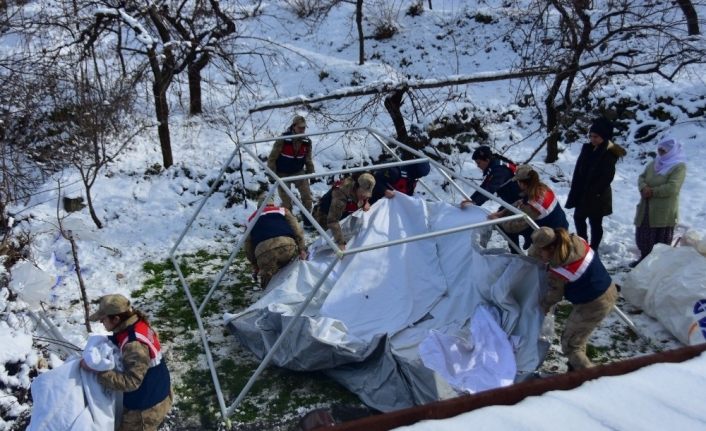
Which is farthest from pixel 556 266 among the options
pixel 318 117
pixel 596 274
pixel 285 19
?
pixel 285 19

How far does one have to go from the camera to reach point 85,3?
816cm

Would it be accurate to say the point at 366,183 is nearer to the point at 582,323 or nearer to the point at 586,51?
the point at 582,323

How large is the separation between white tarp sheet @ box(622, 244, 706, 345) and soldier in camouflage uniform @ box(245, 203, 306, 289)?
122 inches

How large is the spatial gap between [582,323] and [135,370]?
3079 mm

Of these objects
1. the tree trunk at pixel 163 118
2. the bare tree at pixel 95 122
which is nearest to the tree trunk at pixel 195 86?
the tree trunk at pixel 163 118

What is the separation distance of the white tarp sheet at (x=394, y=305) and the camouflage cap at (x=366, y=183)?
0.34m

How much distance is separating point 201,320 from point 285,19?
9415 millimetres

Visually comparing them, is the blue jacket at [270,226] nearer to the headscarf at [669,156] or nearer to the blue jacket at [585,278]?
the blue jacket at [585,278]

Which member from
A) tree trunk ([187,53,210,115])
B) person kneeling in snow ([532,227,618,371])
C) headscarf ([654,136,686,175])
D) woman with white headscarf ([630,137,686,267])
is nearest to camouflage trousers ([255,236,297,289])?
person kneeling in snow ([532,227,618,371])

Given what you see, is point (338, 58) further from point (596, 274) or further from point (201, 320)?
point (596, 274)

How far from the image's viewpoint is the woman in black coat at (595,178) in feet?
19.1

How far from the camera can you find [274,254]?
5.60 metres

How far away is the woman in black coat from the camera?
19.1 ft

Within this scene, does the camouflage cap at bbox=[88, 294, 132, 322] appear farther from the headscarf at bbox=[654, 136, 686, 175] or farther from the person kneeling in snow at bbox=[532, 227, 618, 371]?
the headscarf at bbox=[654, 136, 686, 175]
